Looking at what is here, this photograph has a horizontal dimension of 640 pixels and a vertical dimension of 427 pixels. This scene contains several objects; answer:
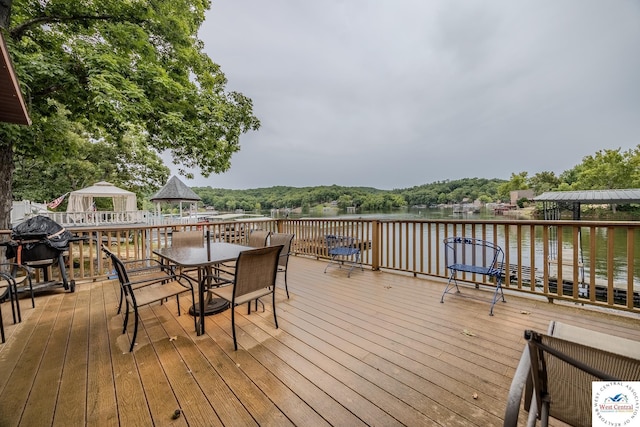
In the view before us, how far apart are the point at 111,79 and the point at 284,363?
19.6 feet

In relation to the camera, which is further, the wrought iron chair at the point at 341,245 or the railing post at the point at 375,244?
the wrought iron chair at the point at 341,245

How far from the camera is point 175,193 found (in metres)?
11.2

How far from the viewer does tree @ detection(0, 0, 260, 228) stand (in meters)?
4.67


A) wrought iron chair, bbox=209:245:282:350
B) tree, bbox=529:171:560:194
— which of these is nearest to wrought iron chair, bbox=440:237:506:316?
wrought iron chair, bbox=209:245:282:350

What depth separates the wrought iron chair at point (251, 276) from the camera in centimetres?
215

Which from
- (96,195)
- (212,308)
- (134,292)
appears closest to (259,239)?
(212,308)

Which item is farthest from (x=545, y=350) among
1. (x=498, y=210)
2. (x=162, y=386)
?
(x=498, y=210)

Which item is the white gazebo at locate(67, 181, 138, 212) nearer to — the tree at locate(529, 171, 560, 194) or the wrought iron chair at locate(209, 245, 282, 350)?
the wrought iron chair at locate(209, 245, 282, 350)

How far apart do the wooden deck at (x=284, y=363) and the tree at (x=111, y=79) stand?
3.73 metres

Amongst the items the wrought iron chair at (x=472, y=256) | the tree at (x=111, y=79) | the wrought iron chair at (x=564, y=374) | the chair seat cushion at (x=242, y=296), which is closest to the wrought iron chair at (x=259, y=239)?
the chair seat cushion at (x=242, y=296)

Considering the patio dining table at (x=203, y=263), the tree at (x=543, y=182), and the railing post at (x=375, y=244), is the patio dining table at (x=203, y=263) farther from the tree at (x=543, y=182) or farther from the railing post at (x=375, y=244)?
the tree at (x=543, y=182)

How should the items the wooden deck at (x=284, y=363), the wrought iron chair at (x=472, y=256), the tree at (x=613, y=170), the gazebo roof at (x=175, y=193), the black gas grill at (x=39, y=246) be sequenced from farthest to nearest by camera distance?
the tree at (x=613, y=170), the gazebo roof at (x=175, y=193), the black gas grill at (x=39, y=246), the wrought iron chair at (x=472, y=256), the wooden deck at (x=284, y=363)

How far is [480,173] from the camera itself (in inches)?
1672

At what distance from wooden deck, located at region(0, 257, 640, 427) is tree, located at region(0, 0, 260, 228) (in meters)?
3.73
